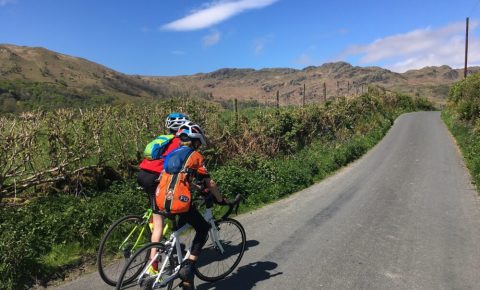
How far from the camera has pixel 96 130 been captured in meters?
8.15

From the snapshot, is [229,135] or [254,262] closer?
[254,262]

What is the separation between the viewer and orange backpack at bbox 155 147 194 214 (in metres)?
4.53

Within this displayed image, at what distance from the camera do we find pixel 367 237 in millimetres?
7324

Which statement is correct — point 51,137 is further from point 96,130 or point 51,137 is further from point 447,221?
point 447,221

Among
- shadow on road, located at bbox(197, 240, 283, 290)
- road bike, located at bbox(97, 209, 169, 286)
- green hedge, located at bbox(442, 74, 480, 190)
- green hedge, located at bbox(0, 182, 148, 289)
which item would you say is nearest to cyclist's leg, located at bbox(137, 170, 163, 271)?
road bike, located at bbox(97, 209, 169, 286)

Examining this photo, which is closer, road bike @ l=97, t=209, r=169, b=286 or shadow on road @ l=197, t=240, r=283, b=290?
road bike @ l=97, t=209, r=169, b=286

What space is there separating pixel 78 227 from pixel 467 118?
22.6 metres

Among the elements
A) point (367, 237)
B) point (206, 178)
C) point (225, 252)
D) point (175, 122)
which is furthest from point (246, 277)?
point (367, 237)

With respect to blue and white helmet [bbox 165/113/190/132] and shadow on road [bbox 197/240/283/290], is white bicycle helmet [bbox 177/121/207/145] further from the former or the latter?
shadow on road [bbox 197/240/283/290]

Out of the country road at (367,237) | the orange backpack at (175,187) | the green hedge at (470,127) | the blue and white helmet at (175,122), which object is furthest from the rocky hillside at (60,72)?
the orange backpack at (175,187)

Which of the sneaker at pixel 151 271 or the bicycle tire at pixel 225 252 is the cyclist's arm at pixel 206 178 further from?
the sneaker at pixel 151 271

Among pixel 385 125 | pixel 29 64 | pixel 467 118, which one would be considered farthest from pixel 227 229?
pixel 29 64

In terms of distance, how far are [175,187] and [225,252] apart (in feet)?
5.18

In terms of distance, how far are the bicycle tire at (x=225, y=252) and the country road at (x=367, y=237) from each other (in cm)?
13
